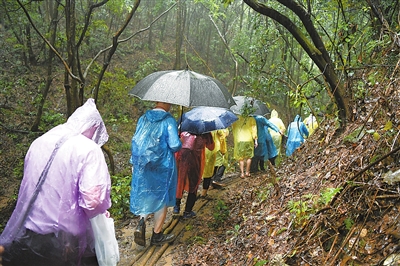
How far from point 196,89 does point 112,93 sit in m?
9.95

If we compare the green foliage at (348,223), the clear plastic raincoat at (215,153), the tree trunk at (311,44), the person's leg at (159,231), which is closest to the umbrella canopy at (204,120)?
the clear plastic raincoat at (215,153)

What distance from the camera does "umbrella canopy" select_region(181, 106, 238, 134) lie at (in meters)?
5.89

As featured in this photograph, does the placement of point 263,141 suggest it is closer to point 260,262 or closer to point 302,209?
point 302,209

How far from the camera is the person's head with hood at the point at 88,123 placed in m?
2.94

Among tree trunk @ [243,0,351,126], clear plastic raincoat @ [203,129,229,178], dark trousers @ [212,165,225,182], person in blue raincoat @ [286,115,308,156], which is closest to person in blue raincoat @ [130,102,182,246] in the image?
tree trunk @ [243,0,351,126]

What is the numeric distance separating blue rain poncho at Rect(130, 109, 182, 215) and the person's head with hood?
1632mm

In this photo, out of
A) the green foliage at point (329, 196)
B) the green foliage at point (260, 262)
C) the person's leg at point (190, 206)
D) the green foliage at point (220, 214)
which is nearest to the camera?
the green foliage at point (329, 196)

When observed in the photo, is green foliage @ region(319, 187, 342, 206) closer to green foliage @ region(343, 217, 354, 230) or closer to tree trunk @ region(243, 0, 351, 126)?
green foliage @ region(343, 217, 354, 230)

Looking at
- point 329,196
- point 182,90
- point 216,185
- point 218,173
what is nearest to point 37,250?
point 329,196

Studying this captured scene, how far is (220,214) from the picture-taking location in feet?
19.9

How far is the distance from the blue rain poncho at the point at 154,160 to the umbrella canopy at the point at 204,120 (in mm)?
1026

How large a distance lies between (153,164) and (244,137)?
4180 millimetres

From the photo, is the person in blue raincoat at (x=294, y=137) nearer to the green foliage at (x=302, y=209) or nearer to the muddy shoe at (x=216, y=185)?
the muddy shoe at (x=216, y=185)

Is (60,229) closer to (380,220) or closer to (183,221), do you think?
(380,220)
